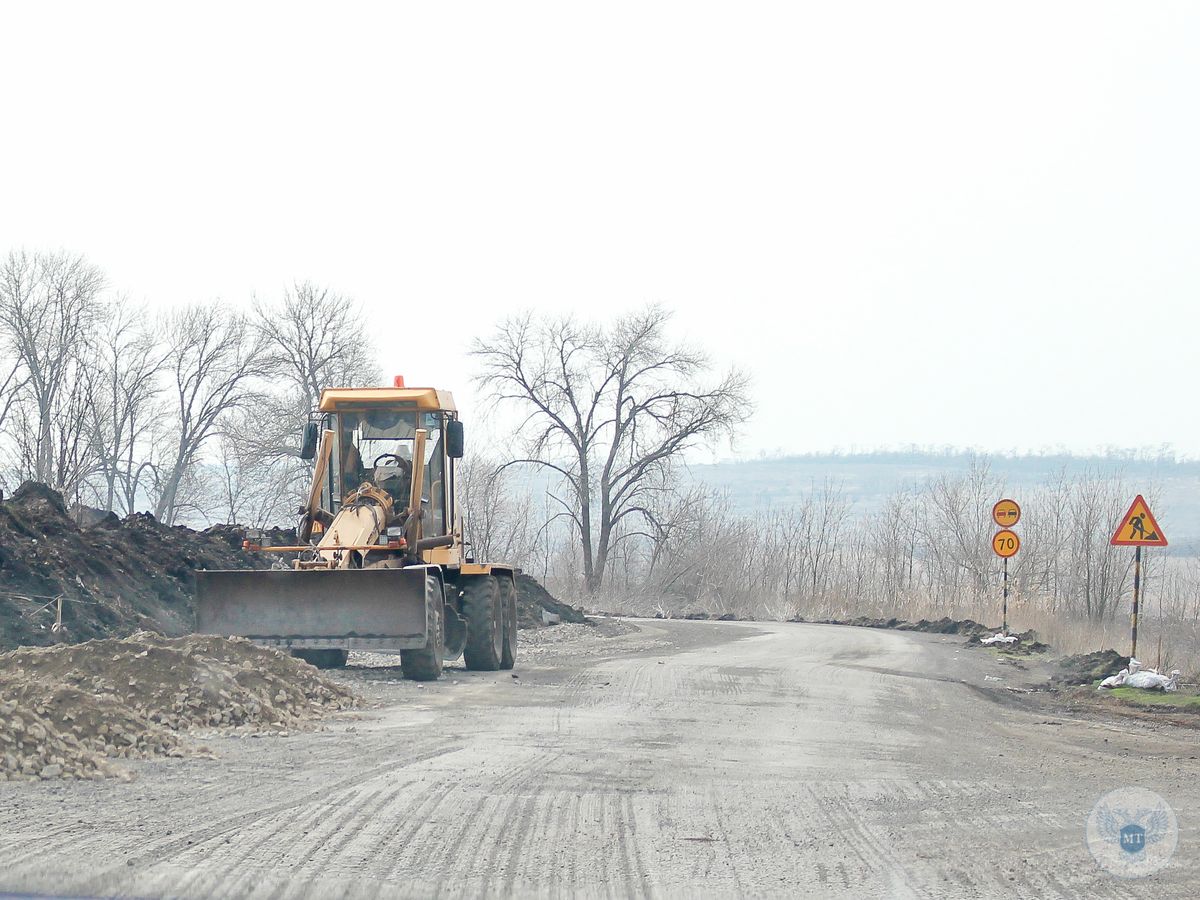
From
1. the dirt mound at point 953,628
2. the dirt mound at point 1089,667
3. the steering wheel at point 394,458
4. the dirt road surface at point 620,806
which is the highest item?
the steering wheel at point 394,458

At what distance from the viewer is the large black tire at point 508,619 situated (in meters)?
19.6

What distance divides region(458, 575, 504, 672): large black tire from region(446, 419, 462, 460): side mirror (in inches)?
75.9

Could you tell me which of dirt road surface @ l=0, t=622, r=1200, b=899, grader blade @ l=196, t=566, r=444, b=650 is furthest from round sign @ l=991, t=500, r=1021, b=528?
grader blade @ l=196, t=566, r=444, b=650

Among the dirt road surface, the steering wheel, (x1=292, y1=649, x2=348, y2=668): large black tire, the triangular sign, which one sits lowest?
(x1=292, y1=649, x2=348, y2=668): large black tire

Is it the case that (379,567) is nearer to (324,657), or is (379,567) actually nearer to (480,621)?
(480,621)

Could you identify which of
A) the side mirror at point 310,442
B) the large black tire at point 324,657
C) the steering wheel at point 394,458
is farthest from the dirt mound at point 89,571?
the steering wheel at point 394,458

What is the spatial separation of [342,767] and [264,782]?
79 centimetres

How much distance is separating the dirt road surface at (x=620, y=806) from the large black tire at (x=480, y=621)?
11.3ft

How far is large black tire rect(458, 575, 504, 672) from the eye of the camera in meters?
18.5

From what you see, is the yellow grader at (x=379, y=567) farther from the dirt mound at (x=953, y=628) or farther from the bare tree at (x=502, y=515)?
the bare tree at (x=502, y=515)

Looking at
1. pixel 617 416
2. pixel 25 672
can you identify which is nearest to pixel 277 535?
pixel 25 672

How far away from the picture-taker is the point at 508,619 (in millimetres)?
19766

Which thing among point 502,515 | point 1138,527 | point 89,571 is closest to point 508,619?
point 89,571

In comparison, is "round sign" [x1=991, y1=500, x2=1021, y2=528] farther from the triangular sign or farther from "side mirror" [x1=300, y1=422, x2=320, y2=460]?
"side mirror" [x1=300, y1=422, x2=320, y2=460]
